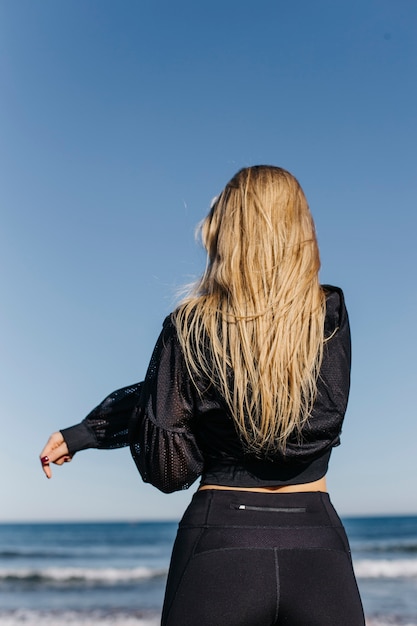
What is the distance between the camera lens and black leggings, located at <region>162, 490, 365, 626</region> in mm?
1917

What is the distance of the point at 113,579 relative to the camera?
16406 millimetres

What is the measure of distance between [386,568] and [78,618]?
31.4 feet

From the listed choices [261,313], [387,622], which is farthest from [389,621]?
[261,313]

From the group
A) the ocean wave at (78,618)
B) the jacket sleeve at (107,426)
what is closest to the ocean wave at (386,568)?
the ocean wave at (78,618)

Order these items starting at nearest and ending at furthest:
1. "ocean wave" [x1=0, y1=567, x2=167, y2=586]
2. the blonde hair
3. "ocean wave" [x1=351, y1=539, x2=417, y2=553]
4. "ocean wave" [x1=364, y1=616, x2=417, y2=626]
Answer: the blonde hair < "ocean wave" [x1=364, y1=616, x2=417, y2=626] < "ocean wave" [x1=0, y1=567, x2=167, y2=586] < "ocean wave" [x1=351, y1=539, x2=417, y2=553]

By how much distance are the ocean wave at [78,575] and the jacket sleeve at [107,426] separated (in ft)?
45.2

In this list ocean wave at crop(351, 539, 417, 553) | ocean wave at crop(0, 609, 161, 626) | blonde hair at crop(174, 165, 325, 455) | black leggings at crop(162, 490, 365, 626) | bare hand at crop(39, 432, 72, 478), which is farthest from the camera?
ocean wave at crop(351, 539, 417, 553)

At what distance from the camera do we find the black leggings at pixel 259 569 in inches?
75.5

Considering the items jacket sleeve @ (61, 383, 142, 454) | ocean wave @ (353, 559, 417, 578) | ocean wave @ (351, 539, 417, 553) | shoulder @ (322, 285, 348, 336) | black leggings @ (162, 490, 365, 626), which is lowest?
ocean wave @ (351, 539, 417, 553)

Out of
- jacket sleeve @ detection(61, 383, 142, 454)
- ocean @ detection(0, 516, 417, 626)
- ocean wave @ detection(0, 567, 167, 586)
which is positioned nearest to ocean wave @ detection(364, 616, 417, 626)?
ocean @ detection(0, 516, 417, 626)

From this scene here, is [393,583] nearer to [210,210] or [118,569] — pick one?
[118,569]

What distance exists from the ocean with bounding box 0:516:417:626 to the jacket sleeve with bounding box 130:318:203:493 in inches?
309

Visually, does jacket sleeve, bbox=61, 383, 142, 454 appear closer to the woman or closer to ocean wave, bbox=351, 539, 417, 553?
the woman

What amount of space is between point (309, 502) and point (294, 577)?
0.72ft
